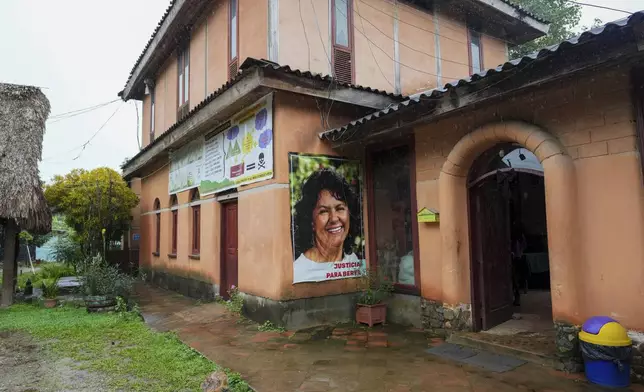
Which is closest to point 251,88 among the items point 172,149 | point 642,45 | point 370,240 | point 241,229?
point 241,229

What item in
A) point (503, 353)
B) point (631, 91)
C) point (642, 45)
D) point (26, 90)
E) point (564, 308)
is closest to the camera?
point (642, 45)

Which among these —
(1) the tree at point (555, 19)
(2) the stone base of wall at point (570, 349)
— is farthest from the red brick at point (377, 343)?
(1) the tree at point (555, 19)

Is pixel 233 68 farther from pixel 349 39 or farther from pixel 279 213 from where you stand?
pixel 279 213

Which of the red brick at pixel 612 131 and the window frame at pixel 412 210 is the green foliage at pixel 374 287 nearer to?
the window frame at pixel 412 210

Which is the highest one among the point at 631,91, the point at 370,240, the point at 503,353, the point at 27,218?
the point at 631,91

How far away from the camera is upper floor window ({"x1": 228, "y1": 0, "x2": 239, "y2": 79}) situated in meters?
8.46

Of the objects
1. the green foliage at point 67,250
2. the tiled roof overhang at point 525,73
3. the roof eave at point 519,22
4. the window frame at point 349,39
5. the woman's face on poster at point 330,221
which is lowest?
the green foliage at point 67,250

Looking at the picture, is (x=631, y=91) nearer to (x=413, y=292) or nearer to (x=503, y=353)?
(x=503, y=353)

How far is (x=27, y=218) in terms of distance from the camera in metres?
9.05

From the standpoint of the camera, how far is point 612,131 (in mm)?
4391

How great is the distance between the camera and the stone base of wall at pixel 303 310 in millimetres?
6684

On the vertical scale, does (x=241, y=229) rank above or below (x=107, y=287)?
above

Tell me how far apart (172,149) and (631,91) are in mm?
10772

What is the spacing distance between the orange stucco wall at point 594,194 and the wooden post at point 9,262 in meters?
10.8
